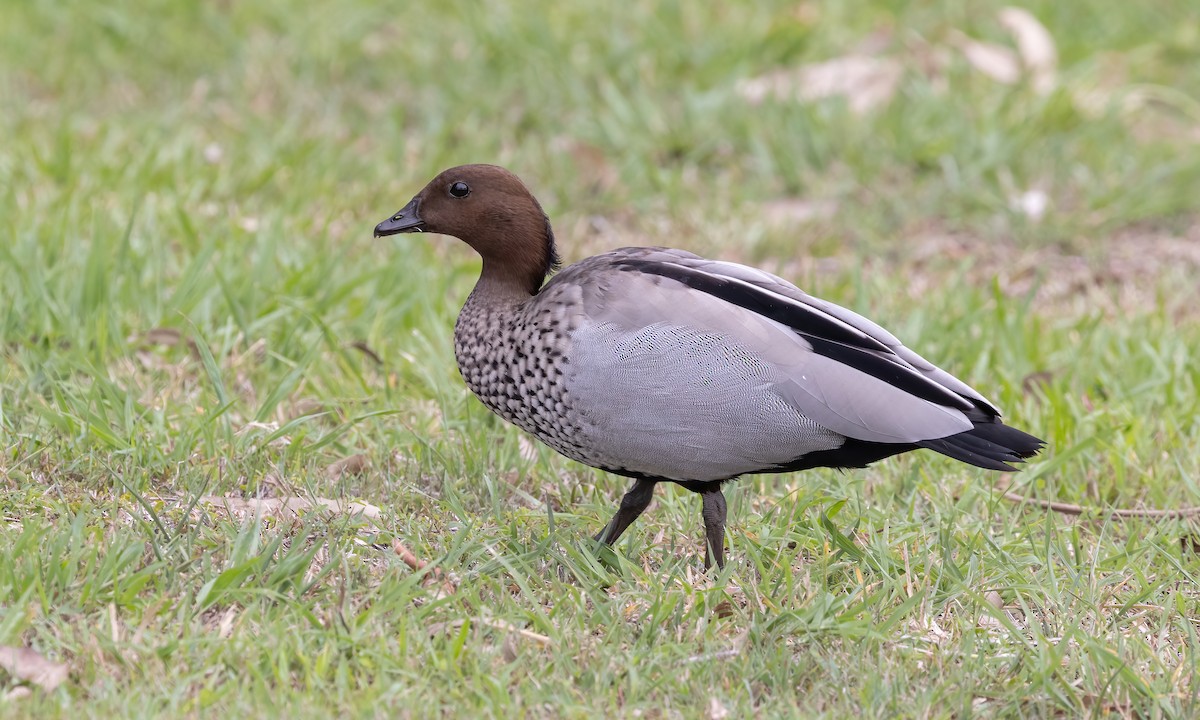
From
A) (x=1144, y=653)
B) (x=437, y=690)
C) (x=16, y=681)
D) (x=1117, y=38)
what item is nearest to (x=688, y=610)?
(x=437, y=690)

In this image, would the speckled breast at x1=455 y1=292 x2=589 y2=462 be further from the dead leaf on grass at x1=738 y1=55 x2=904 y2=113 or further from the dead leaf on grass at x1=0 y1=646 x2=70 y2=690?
the dead leaf on grass at x1=738 y1=55 x2=904 y2=113

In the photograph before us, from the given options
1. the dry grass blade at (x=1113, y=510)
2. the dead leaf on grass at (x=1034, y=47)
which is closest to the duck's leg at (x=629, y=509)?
the dry grass blade at (x=1113, y=510)

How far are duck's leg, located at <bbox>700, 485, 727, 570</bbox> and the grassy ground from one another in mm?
94

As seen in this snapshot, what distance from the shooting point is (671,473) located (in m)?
3.39

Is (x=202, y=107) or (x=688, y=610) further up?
(x=202, y=107)

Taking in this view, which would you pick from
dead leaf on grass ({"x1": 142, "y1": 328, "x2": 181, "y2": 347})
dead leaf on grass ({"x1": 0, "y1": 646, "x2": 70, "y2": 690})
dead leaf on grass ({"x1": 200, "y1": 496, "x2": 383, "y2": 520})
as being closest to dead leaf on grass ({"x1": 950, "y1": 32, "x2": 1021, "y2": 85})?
dead leaf on grass ({"x1": 142, "y1": 328, "x2": 181, "y2": 347})

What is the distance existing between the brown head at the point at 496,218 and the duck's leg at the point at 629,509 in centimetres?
57

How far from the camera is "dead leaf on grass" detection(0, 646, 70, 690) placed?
2904 mm

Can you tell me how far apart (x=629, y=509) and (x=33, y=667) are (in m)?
1.40

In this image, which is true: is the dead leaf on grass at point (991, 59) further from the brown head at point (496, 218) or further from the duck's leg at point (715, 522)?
the duck's leg at point (715, 522)

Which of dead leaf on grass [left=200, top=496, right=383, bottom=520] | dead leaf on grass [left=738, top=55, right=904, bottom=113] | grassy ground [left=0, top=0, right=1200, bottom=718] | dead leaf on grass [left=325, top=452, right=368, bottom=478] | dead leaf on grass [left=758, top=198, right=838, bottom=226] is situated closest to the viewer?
grassy ground [left=0, top=0, right=1200, bottom=718]

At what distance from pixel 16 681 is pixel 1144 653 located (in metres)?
2.37

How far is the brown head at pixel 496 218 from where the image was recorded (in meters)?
3.75

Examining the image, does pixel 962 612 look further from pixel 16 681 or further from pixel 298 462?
pixel 16 681
